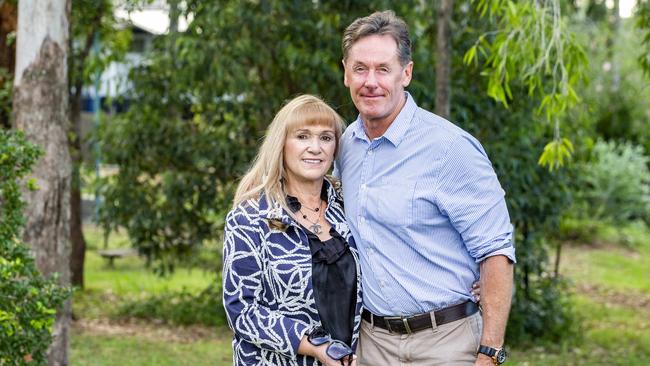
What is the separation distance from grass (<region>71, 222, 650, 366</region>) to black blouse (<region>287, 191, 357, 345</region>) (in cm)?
559

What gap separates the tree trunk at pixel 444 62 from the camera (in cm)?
854

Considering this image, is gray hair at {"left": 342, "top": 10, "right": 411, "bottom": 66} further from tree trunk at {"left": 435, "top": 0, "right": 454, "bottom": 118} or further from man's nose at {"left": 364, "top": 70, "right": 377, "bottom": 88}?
tree trunk at {"left": 435, "top": 0, "right": 454, "bottom": 118}

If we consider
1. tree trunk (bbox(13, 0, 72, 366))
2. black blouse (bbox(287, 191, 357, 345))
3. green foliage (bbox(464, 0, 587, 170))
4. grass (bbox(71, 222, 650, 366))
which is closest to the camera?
black blouse (bbox(287, 191, 357, 345))

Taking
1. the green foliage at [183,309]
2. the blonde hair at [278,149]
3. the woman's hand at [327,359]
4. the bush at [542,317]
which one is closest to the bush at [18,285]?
the blonde hair at [278,149]

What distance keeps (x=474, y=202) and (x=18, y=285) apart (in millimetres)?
3057

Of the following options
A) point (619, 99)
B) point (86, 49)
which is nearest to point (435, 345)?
point (86, 49)

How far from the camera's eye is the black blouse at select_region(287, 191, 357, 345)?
12.2 feet

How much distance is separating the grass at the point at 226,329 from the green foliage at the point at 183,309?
0.66 ft

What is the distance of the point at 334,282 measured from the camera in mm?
3771

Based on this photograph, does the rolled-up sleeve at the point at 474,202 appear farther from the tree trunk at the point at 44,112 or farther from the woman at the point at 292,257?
the tree trunk at the point at 44,112

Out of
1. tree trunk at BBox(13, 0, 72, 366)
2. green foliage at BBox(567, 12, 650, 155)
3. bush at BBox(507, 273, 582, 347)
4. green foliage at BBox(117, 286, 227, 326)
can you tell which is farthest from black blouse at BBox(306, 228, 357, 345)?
green foliage at BBox(567, 12, 650, 155)

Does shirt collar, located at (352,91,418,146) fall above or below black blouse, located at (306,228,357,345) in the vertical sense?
above

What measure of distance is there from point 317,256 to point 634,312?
1043cm

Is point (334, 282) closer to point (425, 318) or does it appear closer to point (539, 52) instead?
point (425, 318)
